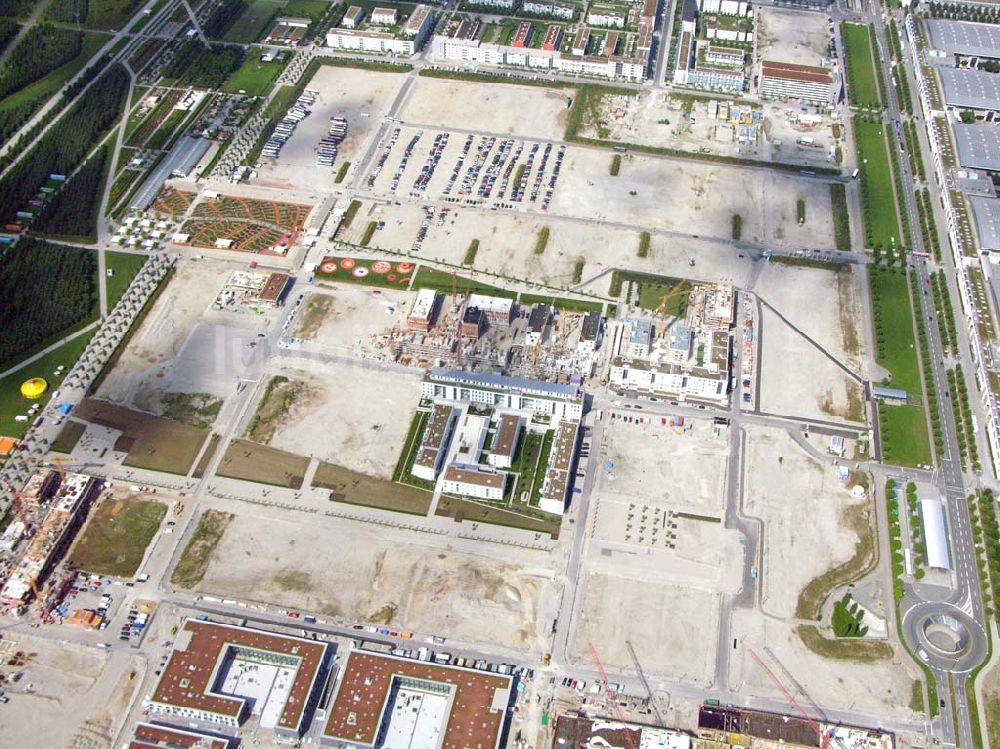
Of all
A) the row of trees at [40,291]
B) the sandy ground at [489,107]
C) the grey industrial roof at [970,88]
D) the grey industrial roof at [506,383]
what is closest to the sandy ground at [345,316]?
the grey industrial roof at [506,383]

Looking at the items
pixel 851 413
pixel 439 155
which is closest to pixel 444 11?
pixel 439 155

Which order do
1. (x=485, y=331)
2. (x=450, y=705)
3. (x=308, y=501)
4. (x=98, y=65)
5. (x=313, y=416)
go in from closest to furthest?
(x=450, y=705) → (x=308, y=501) → (x=313, y=416) → (x=485, y=331) → (x=98, y=65)

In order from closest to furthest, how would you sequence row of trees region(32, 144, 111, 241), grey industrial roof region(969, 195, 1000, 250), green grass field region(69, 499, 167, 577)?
green grass field region(69, 499, 167, 577)
grey industrial roof region(969, 195, 1000, 250)
row of trees region(32, 144, 111, 241)

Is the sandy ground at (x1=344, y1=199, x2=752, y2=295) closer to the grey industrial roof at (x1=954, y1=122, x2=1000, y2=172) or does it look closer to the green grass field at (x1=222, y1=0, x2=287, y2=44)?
the grey industrial roof at (x1=954, y1=122, x2=1000, y2=172)

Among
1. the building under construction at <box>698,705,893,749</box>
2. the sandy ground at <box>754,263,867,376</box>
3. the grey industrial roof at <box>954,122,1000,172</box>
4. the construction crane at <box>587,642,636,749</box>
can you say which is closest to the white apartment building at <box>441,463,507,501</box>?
the construction crane at <box>587,642,636,749</box>

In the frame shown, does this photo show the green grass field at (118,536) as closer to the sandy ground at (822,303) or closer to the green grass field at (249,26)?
the sandy ground at (822,303)

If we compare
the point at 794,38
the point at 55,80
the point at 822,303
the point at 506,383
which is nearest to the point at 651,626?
the point at 506,383

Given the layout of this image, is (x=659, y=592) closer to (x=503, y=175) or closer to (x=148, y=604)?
(x=148, y=604)
